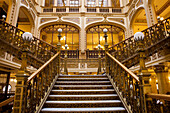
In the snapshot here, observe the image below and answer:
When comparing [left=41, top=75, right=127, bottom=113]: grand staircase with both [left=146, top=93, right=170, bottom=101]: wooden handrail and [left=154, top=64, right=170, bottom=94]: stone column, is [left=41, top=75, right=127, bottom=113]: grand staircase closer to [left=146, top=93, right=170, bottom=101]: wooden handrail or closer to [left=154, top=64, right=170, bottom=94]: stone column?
[left=146, top=93, right=170, bottom=101]: wooden handrail

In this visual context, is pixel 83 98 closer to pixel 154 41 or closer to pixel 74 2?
pixel 154 41

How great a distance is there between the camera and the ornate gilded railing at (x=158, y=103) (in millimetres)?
1803

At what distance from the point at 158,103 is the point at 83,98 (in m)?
1.76

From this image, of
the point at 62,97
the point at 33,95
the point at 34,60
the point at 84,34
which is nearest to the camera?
the point at 33,95

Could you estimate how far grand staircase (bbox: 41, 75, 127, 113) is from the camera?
8.90ft

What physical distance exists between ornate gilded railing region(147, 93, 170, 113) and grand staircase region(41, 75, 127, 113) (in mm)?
744

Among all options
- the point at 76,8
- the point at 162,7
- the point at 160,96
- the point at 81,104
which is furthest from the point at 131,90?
the point at 76,8

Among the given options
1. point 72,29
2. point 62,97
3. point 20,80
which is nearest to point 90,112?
point 62,97

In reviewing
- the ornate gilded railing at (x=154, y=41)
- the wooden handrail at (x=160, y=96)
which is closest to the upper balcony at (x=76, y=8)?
the ornate gilded railing at (x=154, y=41)

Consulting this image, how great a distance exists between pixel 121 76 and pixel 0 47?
4.31 meters

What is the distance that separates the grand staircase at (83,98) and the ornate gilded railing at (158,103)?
2.44ft

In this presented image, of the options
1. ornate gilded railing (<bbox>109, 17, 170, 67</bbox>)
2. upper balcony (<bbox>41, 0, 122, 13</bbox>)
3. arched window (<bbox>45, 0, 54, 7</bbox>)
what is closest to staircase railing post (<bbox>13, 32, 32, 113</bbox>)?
ornate gilded railing (<bbox>109, 17, 170, 67</bbox>)

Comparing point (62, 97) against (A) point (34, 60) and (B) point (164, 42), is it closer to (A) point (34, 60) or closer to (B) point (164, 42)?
(A) point (34, 60)

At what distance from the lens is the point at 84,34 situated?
36.4ft
